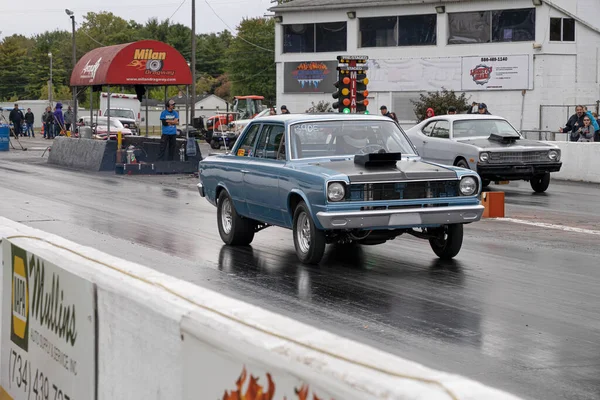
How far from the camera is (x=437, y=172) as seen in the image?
10.8 m

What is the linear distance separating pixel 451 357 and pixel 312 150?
5052 mm

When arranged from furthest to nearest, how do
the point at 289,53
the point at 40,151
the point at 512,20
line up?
1. the point at 289,53
2. the point at 512,20
3. the point at 40,151

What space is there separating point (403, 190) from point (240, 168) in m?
2.58

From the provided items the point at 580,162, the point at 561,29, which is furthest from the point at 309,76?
the point at 580,162

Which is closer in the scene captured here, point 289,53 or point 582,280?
point 582,280

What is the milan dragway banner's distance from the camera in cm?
4638

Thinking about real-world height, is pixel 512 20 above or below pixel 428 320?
above

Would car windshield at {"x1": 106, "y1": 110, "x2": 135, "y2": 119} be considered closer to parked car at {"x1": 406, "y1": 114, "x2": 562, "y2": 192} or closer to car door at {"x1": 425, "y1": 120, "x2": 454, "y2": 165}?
parked car at {"x1": 406, "y1": 114, "x2": 562, "y2": 192}

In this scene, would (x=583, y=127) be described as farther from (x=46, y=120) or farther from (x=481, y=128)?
(x=46, y=120)

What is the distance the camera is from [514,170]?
20406 mm

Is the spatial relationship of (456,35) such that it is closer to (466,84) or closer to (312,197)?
(466,84)

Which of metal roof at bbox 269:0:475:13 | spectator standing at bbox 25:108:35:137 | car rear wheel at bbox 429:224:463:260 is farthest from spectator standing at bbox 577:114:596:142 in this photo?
spectator standing at bbox 25:108:35:137

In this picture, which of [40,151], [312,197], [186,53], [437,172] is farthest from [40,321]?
[186,53]

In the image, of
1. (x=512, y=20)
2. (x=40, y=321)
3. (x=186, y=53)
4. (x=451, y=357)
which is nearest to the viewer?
(x=40, y=321)
